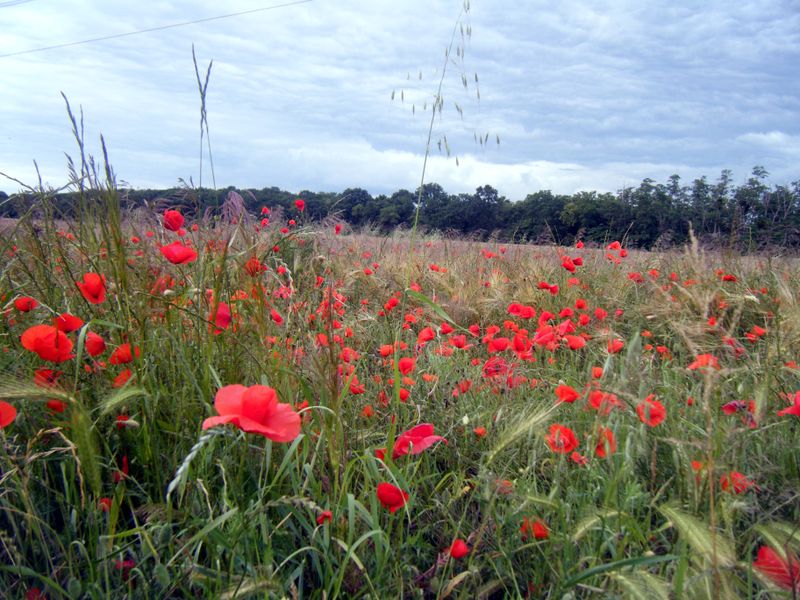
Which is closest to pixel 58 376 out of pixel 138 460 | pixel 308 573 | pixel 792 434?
pixel 138 460

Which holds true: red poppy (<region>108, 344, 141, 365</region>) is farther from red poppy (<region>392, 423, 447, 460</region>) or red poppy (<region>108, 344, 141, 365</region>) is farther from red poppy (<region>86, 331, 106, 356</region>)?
red poppy (<region>392, 423, 447, 460</region>)

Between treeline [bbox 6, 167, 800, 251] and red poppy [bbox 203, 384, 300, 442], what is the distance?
0.81m

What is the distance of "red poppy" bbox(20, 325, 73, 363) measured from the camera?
113 centimetres

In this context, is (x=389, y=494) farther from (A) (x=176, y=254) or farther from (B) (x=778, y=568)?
(A) (x=176, y=254)

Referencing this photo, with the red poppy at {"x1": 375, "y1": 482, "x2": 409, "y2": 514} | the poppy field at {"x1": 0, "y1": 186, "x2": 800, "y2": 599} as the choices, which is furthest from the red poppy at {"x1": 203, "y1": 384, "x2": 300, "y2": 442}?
the red poppy at {"x1": 375, "y1": 482, "x2": 409, "y2": 514}

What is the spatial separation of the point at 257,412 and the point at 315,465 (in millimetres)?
555

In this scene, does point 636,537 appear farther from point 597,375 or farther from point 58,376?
point 58,376

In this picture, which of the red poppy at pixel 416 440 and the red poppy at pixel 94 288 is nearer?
the red poppy at pixel 416 440

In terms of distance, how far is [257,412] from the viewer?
850 mm

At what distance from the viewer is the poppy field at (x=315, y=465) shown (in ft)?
3.19

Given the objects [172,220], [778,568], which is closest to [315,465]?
[172,220]

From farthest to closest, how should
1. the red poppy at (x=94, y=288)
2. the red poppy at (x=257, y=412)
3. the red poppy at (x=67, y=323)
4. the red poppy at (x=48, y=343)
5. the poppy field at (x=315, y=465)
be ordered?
the red poppy at (x=94, y=288), the red poppy at (x=67, y=323), the red poppy at (x=48, y=343), the poppy field at (x=315, y=465), the red poppy at (x=257, y=412)

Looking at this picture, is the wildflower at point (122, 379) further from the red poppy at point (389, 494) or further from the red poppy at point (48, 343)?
the red poppy at point (389, 494)

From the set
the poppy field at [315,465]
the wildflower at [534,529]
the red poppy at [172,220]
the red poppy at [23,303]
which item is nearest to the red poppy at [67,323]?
the poppy field at [315,465]
